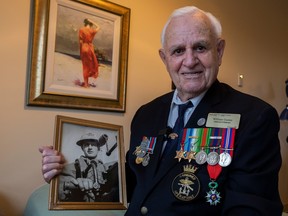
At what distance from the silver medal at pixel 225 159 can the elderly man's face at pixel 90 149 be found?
45cm

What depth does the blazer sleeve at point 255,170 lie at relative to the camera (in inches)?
33.6

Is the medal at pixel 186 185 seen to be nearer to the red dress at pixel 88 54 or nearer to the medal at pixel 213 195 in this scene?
the medal at pixel 213 195

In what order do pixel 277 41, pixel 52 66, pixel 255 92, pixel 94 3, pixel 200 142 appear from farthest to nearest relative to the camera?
pixel 277 41 → pixel 255 92 → pixel 94 3 → pixel 52 66 → pixel 200 142

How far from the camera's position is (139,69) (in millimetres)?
2068

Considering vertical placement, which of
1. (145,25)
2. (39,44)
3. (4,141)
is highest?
(145,25)

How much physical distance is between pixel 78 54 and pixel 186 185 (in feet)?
3.79

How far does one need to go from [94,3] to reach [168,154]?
1207mm

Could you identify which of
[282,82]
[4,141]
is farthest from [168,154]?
[282,82]

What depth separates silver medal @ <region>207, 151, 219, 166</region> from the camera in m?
0.95

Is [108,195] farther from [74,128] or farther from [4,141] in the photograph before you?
[4,141]

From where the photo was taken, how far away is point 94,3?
184cm

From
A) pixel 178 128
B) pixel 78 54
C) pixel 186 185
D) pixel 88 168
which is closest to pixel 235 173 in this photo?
pixel 186 185

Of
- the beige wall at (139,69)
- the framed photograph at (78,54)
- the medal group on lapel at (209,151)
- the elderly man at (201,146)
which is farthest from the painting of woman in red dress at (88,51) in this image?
the medal group on lapel at (209,151)

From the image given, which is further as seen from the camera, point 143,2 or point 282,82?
point 282,82
